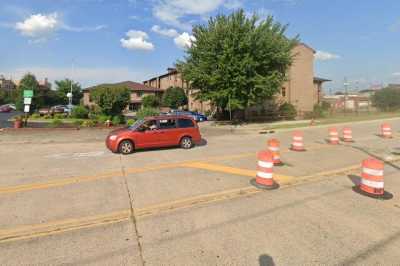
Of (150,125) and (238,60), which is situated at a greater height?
(238,60)

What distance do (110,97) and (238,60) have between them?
12.2 m

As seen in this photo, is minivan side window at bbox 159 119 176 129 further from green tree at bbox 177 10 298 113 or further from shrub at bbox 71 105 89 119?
shrub at bbox 71 105 89 119

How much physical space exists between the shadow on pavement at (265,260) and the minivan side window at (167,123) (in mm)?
9351

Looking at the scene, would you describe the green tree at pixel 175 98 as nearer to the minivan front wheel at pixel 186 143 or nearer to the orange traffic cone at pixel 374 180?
the minivan front wheel at pixel 186 143

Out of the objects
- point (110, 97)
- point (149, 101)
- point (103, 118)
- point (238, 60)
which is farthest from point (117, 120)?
point (149, 101)

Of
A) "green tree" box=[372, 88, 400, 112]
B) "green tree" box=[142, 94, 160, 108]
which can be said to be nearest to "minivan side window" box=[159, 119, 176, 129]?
"green tree" box=[142, 94, 160, 108]

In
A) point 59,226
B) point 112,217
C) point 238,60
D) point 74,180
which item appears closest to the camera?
point 59,226

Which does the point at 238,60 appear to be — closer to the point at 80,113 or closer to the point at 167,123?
the point at 167,123

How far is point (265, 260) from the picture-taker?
3492mm

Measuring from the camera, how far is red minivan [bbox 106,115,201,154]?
11507 mm

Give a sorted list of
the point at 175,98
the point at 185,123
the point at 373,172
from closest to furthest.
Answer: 1. the point at 373,172
2. the point at 185,123
3. the point at 175,98

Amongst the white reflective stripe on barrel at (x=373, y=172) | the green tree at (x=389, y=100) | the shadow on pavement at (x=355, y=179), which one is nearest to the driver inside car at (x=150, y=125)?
the shadow on pavement at (x=355, y=179)

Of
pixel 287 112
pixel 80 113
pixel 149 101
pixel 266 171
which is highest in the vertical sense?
pixel 149 101

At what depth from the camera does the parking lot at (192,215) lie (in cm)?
A: 363
